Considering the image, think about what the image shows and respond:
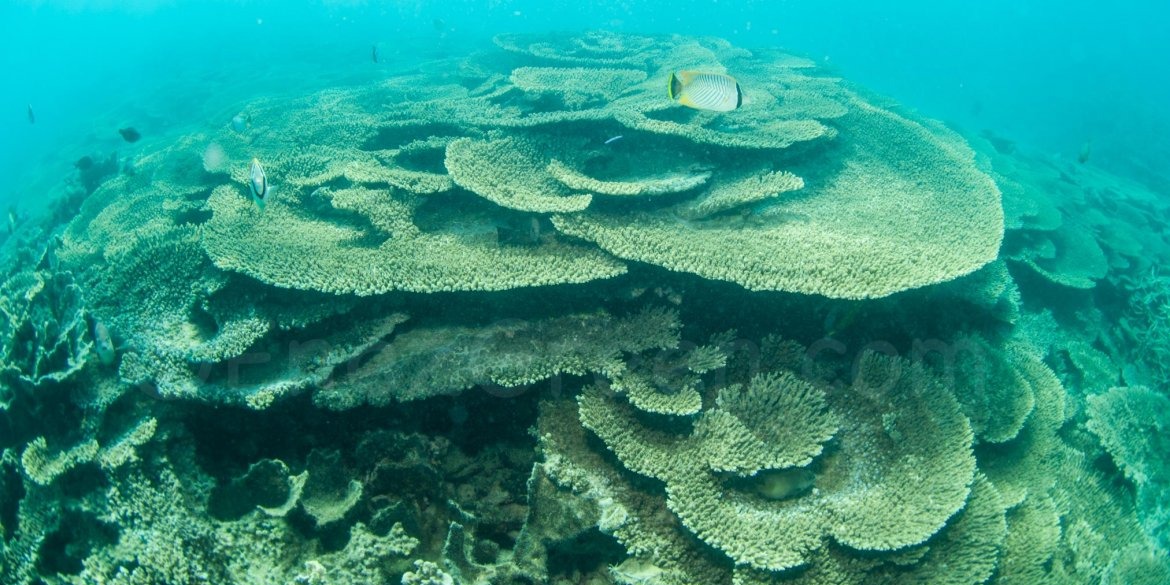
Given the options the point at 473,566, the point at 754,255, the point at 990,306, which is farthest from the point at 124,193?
the point at 990,306

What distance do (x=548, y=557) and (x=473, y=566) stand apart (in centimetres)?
44

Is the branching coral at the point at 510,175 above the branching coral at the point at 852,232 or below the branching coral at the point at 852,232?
above

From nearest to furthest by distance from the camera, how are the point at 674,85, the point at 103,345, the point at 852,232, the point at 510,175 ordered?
the point at 103,345 → the point at 674,85 → the point at 852,232 → the point at 510,175

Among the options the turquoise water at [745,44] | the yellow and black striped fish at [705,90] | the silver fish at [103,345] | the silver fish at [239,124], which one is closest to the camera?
the silver fish at [103,345]

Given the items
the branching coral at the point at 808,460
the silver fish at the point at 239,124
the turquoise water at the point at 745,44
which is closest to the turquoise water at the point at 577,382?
the branching coral at the point at 808,460

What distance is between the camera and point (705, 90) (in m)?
4.32

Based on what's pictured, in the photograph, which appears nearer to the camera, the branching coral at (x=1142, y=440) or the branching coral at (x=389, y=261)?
the branching coral at (x=389, y=261)

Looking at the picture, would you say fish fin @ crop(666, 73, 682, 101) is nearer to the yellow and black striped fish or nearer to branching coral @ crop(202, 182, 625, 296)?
the yellow and black striped fish

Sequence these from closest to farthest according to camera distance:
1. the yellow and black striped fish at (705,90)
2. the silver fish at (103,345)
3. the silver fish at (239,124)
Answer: the silver fish at (103,345), the yellow and black striped fish at (705,90), the silver fish at (239,124)

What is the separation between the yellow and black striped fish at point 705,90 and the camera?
4.23 meters

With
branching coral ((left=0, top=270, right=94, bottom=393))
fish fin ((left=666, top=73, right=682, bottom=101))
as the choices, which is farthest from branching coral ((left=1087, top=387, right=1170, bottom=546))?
branching coral ((left=0, top=270, right=94, bottom=393))

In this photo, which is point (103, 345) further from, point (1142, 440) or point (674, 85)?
point (1142, 440)

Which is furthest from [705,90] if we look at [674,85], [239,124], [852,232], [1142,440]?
[239,124]

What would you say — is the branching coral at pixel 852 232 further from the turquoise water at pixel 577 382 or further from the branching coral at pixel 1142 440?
the branching coral at pixel 1142 440
